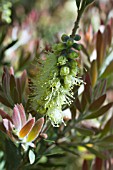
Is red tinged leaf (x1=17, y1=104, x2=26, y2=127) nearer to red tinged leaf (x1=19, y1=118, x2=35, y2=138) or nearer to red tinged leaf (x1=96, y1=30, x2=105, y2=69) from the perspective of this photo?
red tinged leaf (x1=19, y1=118, x2=35, y2=138)

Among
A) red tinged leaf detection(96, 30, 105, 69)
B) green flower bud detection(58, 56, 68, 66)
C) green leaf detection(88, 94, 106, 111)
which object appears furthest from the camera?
red tinged leaf detection(96, 30, 105, 69)

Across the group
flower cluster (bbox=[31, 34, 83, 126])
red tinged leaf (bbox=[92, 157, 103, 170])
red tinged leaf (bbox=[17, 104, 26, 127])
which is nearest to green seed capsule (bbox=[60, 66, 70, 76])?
flower cluster (bbox=[31, 34, 83, 126])

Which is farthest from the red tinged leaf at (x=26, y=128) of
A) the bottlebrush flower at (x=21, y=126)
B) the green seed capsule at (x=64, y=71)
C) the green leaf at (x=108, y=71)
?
the green leaf at (x=108, y=71)

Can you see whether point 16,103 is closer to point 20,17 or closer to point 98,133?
point 98,133

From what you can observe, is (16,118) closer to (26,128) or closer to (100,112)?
(26,128)

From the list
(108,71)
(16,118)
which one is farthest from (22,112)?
(108,71)

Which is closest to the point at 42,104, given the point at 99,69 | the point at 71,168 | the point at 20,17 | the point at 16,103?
the point at 16,103
